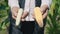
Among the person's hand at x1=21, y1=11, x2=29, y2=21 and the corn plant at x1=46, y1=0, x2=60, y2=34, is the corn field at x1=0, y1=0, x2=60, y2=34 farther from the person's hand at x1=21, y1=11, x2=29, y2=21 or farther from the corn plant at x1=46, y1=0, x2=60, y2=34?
the person's hand at x1=21, y1=11, x2=29, y2=21

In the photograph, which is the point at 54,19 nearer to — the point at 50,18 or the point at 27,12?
the point at 50,18

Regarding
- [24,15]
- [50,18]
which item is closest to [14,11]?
[24,15]

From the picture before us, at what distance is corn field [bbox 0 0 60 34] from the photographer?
1.24 meters

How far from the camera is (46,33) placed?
1.26 meters

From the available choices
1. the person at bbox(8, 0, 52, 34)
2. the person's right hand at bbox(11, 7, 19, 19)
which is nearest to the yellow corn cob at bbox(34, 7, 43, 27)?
A: the person at bbox(8, 0, 52, 34)

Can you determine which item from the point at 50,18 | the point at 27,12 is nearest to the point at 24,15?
the point at 27,12

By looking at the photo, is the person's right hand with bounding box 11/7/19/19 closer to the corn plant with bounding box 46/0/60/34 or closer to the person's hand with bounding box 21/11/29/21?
the person's hand with bounding box 21/11/29/21

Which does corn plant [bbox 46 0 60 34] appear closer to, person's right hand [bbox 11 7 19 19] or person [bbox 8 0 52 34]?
person [bbox 8 0 52 34]

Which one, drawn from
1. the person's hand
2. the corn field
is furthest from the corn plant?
the person's hand

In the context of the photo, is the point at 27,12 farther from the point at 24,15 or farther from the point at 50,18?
the point at 50,18

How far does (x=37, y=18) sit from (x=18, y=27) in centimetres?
15

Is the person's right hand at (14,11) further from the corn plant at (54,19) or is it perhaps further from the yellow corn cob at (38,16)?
the corn plant at (54,19)

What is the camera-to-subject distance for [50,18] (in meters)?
1.26

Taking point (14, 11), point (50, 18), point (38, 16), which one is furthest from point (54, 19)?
point (14, 11)
